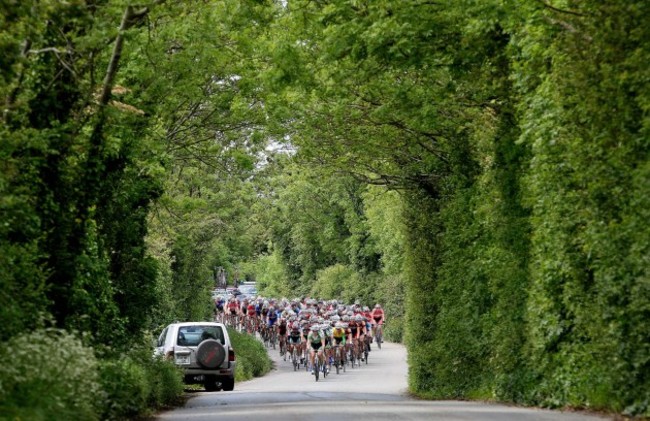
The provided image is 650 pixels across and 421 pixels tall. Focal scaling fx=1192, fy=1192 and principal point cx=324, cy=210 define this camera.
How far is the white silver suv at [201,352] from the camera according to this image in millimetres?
29594

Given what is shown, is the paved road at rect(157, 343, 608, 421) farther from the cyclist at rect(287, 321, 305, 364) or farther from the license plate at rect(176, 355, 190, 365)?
the cyclist at rect(287, 321, 305, 364)

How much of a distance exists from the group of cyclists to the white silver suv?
27.0ft

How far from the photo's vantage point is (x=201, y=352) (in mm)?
29406

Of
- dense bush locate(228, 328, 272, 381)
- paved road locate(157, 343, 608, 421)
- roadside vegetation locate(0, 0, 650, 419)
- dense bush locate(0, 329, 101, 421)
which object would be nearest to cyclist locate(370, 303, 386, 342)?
dense bush locate(228, 328, 272, 381)

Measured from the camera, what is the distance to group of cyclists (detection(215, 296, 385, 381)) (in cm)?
4128

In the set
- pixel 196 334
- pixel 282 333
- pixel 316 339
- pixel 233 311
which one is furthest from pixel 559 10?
pixel 233 311

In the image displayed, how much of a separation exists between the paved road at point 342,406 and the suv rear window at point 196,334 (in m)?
2.94

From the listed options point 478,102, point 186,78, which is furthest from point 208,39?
point 478,102

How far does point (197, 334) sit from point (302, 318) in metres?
18.5

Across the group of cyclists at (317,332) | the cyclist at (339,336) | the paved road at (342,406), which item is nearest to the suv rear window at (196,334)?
the paved road at (342,406)

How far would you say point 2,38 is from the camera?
12.6m

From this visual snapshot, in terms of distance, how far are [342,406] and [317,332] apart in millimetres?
21686

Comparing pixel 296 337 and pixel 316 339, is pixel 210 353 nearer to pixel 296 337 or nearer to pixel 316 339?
pixel 316 339

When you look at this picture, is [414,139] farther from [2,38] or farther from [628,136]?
[2,38]
